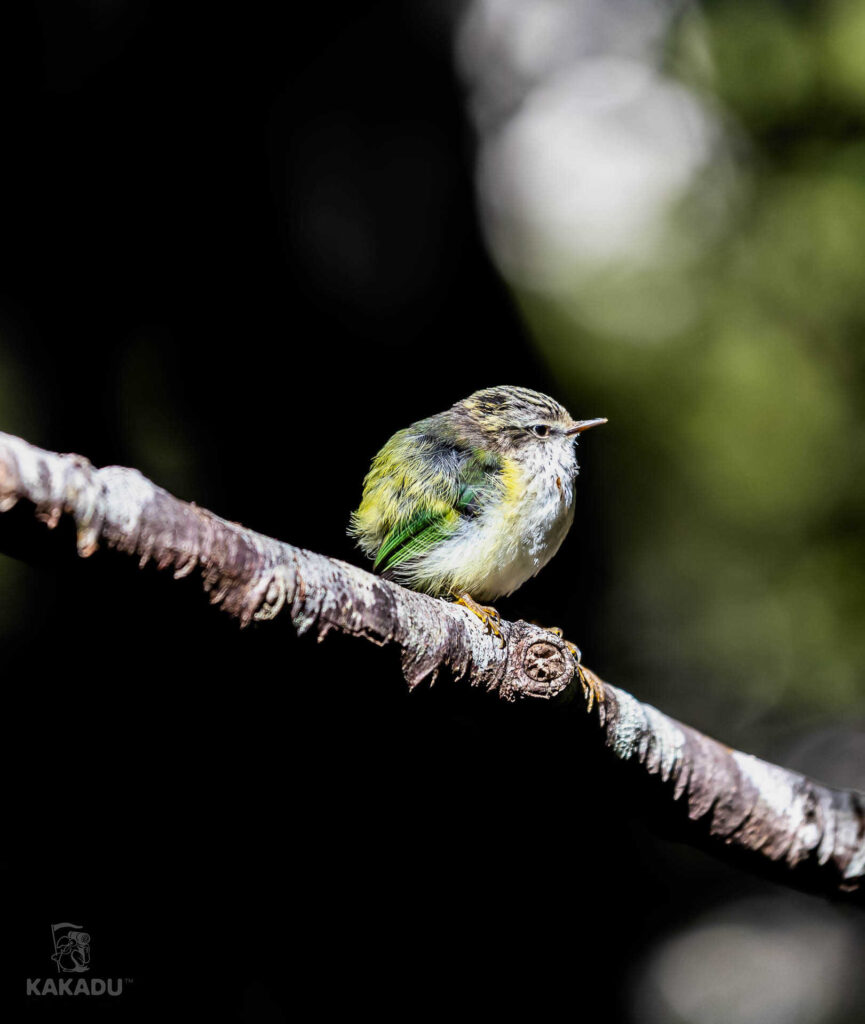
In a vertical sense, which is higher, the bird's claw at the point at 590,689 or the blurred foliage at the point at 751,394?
the blurred foliage at the point at 751,394

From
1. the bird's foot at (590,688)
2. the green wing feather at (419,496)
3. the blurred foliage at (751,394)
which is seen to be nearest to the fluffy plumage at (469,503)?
the green wing feather at (419,496)

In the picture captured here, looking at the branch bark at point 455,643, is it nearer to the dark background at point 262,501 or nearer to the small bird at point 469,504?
the dark background at point 262,501

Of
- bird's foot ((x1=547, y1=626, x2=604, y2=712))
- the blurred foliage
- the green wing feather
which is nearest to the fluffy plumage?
the green wing feather

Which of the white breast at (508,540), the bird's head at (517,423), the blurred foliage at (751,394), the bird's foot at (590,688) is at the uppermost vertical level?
the blurred foliage at (751,394)

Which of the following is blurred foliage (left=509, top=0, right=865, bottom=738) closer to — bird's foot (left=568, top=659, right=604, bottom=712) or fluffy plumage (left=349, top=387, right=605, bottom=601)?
fluffy plumage (left=349, top=387, right=605, bottom=601)

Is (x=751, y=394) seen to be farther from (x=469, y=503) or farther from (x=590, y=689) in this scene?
(x=590, y=689)

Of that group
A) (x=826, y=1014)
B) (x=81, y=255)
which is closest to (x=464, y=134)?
(x=81, y=255)

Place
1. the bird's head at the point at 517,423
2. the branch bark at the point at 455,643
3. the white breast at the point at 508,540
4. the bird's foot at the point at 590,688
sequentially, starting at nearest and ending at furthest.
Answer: the branch bark at the point at 455,643 < the bird's foot at the point at 590,688 < the white breast at the point at 508,540 < the bird's head at the point at 517,423
